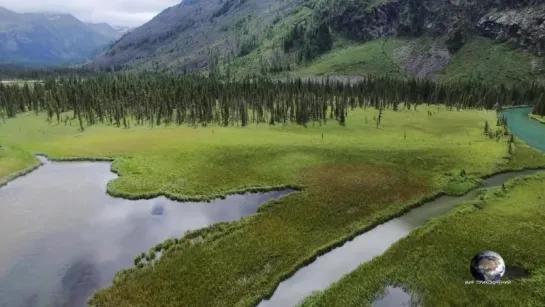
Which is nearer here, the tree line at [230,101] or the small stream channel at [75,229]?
the small stream channel at [75,229]

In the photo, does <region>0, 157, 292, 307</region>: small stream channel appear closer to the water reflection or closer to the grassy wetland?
the grassy wetland

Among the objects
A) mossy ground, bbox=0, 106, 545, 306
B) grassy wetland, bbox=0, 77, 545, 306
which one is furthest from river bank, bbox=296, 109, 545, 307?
mossy ground, bbox=0, 106, 545, 306

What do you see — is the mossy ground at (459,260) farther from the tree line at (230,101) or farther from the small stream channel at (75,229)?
the tree line at (230,101)

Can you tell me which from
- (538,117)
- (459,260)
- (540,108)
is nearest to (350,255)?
(459,260)

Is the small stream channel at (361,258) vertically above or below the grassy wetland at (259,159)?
below

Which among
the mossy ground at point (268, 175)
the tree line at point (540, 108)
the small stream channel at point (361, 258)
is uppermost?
the tree line at point (540, 108)

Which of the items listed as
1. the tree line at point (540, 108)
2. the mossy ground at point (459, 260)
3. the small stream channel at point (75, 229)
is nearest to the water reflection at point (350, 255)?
the mossy ground at point (459, 260)
